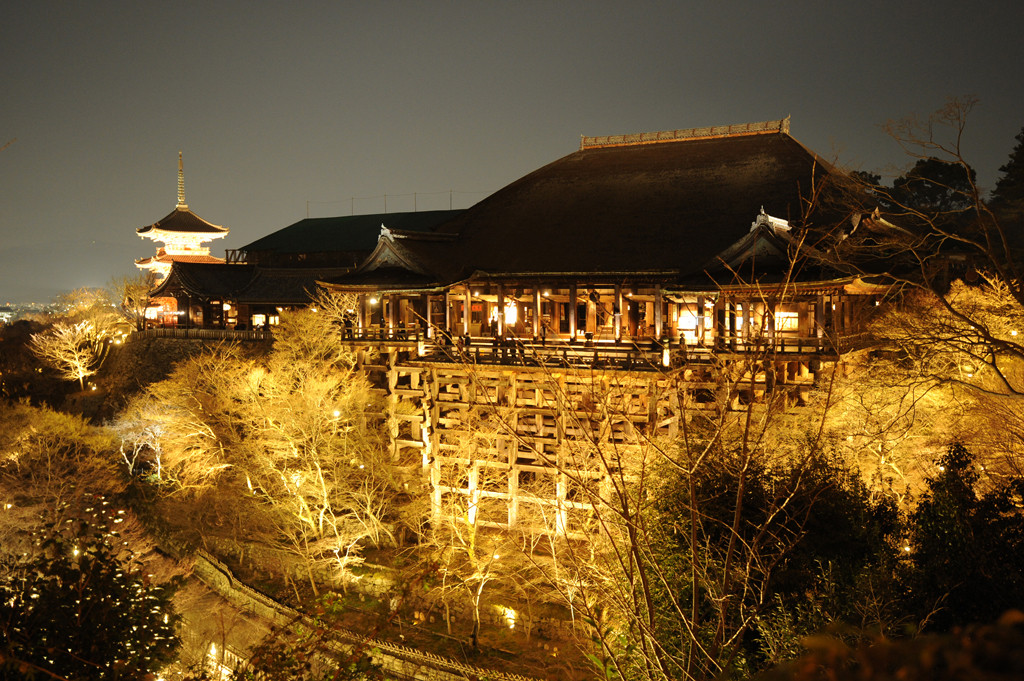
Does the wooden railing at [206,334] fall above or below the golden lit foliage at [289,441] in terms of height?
above

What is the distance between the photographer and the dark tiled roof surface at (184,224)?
4234cm

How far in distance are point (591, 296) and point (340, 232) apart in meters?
23.3

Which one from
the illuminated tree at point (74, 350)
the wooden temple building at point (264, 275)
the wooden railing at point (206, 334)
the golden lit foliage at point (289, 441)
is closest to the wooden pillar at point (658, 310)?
the golden lit foliage at point (289, 441)

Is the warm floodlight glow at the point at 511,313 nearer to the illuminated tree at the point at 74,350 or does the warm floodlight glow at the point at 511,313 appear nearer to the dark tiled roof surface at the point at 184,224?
the illuminated tree at the point at 74,350

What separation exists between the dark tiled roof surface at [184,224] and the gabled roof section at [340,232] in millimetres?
6312

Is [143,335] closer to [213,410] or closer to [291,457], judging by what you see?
[213,410]

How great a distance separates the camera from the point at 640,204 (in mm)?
21375

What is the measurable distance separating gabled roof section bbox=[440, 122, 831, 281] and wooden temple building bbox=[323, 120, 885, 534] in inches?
2.5

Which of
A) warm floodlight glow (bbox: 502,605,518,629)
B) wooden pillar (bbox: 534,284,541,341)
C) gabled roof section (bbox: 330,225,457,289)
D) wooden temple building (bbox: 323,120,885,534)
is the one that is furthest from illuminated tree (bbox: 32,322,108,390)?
warm floodlight glow (bbox: 502,605,518,629)

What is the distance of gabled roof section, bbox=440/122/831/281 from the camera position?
63.4 ft

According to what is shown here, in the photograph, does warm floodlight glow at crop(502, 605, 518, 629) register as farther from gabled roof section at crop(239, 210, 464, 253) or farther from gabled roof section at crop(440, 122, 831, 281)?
gabled roof section at crop(239, 210, 464, 253)

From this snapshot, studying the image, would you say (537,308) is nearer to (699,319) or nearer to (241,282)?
(699,319)

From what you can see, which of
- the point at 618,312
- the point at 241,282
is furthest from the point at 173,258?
the point at 618,312

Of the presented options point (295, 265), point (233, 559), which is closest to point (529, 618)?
point (233, 559)
